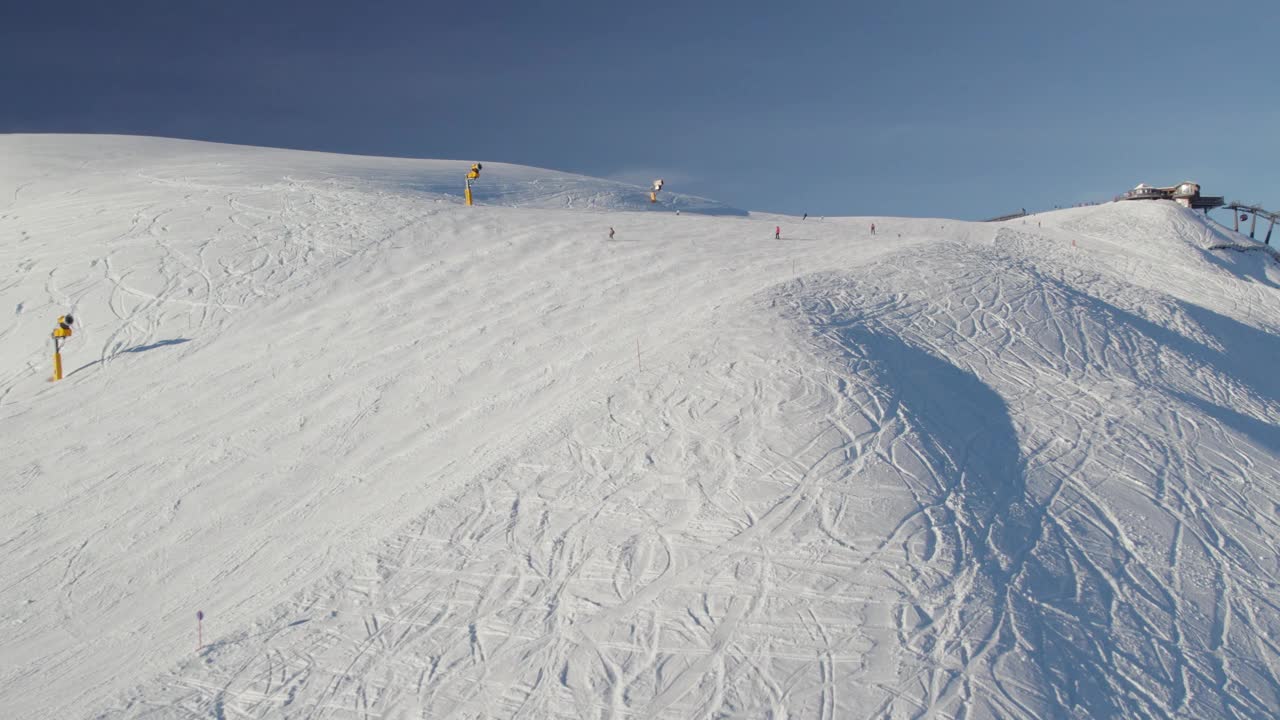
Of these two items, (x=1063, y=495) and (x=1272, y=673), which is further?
(x=1063, y=495)

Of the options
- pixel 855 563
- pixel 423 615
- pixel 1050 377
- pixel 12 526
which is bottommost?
pixel 12 526

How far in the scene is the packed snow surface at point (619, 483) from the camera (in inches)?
364

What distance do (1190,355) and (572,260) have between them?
44.0ft

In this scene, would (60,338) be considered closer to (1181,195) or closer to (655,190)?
(655,190)

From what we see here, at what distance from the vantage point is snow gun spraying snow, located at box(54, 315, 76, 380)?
17.0 meters

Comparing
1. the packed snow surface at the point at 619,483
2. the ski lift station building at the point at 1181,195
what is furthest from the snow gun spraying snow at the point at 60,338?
the ski lift station building at the point at 1181,195

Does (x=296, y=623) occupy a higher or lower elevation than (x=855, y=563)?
lower

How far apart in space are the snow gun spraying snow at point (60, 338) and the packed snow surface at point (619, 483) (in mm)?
328

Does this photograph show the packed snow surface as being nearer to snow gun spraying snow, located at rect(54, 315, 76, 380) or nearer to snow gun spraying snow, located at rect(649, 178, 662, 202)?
snow gun spraying snow, located at rect(54, 315, 76, 380)

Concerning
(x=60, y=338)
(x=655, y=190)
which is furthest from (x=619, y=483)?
(x=655, y=190)

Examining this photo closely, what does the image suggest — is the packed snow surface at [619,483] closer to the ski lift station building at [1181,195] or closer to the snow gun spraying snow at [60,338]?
the snow gun spraying snow at [60,338]

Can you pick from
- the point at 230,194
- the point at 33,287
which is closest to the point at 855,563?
the point at 33,287

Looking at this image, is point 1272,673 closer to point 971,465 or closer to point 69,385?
point 971,465

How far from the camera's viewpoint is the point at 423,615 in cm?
999
